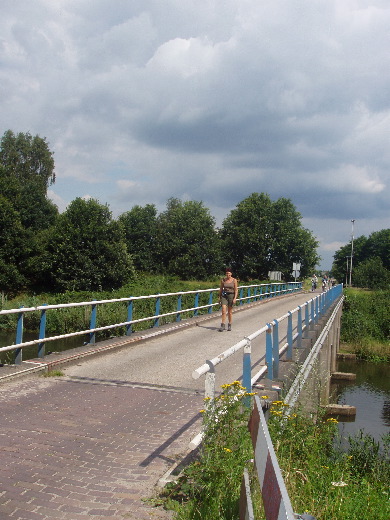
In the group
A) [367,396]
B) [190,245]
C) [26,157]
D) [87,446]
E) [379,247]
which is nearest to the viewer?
[87,446]

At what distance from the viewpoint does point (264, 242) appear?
246ft

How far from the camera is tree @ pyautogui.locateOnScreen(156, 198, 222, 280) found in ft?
241

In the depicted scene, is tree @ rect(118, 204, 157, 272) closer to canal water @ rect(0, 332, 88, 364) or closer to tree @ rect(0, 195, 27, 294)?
tree @ rect(0, 195, 27, 294)

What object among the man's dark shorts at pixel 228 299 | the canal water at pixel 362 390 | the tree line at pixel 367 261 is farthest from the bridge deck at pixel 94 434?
the tree line at pixel 367 261

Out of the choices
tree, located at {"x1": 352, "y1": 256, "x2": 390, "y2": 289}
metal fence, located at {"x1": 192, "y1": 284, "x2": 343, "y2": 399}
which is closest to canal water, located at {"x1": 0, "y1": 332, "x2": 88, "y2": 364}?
metal fence, located at {"x1": 192, "y1": 284, "x2": 343, "y2": 399}

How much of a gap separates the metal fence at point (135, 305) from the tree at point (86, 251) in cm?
1240

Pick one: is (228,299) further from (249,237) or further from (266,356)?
(249,237)

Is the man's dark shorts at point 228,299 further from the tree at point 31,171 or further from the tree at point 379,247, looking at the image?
the tree at point 379,247

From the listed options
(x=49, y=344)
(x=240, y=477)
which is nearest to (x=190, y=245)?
(x=49, y=344)

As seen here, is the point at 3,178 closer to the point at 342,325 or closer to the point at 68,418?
the point at 342,325

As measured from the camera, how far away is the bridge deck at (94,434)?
402cm

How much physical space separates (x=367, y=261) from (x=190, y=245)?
133 ft

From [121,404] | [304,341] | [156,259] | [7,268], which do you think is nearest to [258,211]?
[156,259]

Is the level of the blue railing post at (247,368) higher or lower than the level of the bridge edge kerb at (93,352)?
higher
